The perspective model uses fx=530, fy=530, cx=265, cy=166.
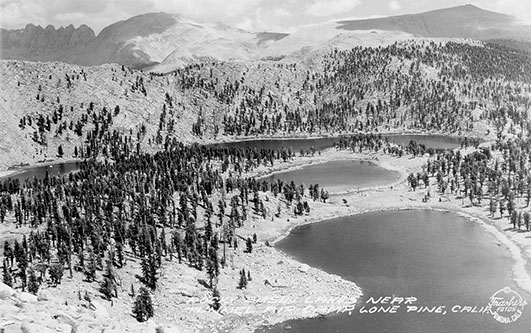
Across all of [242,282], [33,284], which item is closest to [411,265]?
[242,282]

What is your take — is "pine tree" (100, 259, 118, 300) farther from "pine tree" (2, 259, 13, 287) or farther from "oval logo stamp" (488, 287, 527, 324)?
"oval logo stamp" (488, 287, 527, 324)

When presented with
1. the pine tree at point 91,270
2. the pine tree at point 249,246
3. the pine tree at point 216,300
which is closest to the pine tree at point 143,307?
the pine tree at point 91,270

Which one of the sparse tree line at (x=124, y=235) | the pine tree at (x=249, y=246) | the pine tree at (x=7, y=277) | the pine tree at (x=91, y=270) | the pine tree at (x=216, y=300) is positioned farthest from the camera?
the pine tree at (x=249, y=246)

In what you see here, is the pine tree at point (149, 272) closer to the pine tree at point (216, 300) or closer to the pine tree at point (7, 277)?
the pine tree at point (216, 300)

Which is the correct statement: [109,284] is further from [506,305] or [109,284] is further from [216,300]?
[506,305]

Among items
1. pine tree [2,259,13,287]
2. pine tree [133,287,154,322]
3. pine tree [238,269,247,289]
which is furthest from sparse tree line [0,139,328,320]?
pine tree [238,269,247,289]

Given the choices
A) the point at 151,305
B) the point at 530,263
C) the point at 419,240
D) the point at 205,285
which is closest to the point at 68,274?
the point at 151,305
